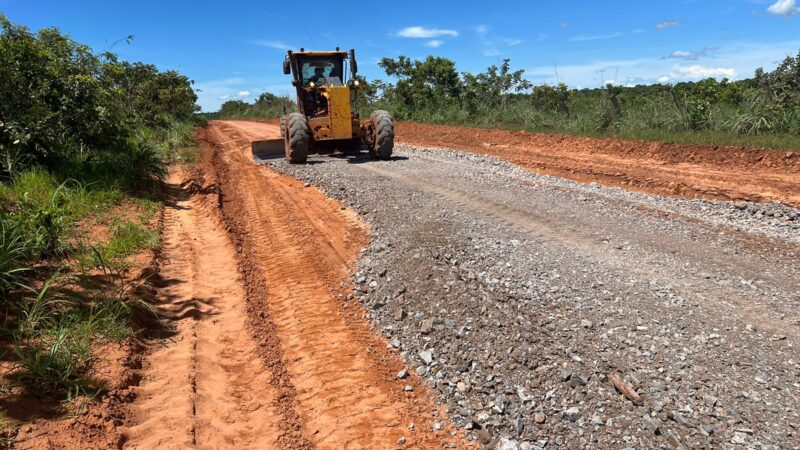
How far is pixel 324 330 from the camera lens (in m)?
4.21

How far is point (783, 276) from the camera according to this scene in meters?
4.38

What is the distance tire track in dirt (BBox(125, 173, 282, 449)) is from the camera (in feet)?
9.73

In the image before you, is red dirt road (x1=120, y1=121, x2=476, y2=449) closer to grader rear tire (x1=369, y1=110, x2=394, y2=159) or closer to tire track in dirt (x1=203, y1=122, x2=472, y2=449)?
tire track in dirt (x1=203, y1=122, x2=472, y2=449)

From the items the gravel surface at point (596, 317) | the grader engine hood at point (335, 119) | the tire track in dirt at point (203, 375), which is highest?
the grader engine hood at point (335, 119)

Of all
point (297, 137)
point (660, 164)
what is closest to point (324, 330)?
point (297, 137)

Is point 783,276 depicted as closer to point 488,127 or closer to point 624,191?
point 624,191

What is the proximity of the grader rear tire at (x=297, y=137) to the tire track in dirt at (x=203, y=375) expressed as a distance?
6077mm

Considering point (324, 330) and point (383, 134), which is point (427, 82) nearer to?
point (383, 134)

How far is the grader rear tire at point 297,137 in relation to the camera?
448 inches

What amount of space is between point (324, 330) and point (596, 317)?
2194 mm

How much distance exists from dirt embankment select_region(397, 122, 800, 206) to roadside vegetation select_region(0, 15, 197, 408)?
820 cm

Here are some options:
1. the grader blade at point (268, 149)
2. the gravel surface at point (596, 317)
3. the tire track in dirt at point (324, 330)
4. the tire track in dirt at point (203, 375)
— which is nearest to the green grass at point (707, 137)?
the gravel surface at point (596, 317)

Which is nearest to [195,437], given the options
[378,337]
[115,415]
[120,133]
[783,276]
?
[115,415]

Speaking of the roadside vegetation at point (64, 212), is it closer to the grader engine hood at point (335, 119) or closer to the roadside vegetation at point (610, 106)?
the grader engine hood at point (335, 119)
